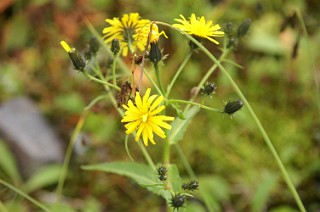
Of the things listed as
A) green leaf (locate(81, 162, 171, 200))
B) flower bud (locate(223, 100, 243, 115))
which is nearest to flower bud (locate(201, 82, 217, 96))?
flower bud (locate(223, 100, 243, 115))

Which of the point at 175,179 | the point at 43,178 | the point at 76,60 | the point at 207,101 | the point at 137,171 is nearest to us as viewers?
the point at 76,60

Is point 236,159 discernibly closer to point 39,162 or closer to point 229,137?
point 229,137

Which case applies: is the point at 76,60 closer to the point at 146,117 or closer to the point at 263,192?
the point at 146,117

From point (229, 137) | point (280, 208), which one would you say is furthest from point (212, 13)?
point (280, 208)

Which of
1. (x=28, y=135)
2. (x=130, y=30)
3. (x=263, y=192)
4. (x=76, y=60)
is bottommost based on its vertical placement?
(x=76, y=60)

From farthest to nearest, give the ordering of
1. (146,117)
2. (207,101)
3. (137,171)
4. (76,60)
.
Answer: (207,101)
(137,171)
(76,60)
(146,117)

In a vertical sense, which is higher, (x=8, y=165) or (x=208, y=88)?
(x=8, y=165)

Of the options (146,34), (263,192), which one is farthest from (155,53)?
(263,192)
